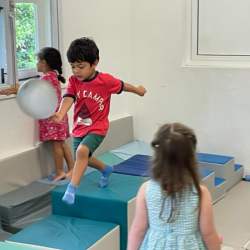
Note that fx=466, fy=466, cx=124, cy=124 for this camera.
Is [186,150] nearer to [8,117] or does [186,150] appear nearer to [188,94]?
[8,117]

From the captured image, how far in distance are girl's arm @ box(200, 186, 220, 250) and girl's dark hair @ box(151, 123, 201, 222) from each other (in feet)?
0.08

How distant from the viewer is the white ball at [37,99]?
2.63m

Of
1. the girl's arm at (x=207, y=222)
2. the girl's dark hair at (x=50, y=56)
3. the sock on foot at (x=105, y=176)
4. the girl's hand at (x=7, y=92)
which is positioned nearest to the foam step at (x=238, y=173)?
the sock on foot at (x=105, y=176)

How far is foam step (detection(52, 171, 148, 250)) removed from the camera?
301 cm

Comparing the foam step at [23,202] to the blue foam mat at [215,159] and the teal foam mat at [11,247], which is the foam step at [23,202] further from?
the blue foam mat at [215,159]

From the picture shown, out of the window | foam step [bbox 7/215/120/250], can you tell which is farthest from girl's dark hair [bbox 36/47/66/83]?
foam step [bbox 7/215/120/250]

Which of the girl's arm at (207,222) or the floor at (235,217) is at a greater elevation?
the girl's arm at (207,222)

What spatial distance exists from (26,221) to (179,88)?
245 cm

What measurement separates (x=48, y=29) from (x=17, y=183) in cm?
150

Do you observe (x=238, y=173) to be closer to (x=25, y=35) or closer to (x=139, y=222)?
(x=25, y=35)

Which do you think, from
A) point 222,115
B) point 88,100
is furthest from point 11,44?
point 222,115

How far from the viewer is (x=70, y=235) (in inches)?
110

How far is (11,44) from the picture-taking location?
3.90 meters

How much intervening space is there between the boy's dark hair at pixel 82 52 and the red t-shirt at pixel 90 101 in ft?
0.52
